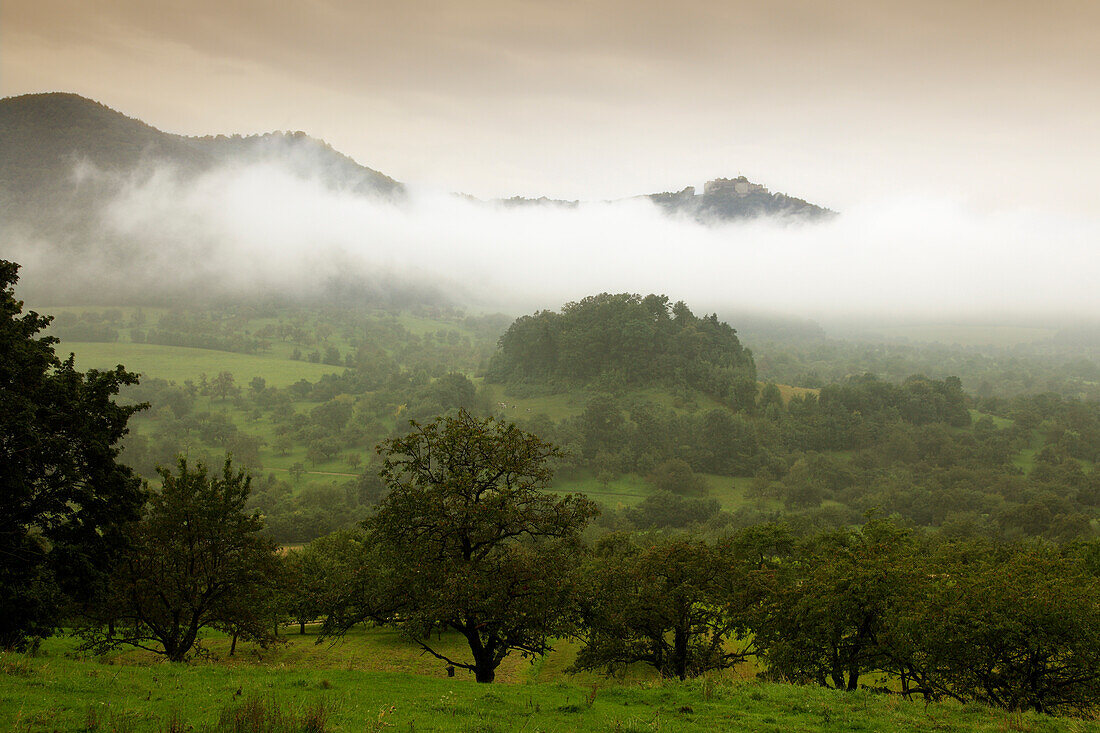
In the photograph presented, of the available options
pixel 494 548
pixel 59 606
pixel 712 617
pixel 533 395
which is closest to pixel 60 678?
pixel 59 606

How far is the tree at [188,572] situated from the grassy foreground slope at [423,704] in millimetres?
4892

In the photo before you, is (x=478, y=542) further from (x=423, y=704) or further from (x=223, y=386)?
(x=223, y=386)

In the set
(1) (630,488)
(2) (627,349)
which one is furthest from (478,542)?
(2) (627,349)

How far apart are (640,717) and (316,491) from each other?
75248 millimetres

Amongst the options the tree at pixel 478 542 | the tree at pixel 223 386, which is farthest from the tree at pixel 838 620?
the tree at pixel 223 386

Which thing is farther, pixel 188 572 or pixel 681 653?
pixel 681 653

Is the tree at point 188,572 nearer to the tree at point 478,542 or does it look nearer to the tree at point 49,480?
the tree at point 49,480

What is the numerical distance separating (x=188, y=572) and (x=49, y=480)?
19.4ft

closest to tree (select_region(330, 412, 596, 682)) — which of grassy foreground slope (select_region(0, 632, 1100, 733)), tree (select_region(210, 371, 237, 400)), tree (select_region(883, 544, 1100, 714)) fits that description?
grassy foreground slope (select_region(0, 632, 1100, 733))

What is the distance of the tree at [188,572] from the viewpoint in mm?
19500

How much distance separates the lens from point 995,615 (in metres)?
16.6

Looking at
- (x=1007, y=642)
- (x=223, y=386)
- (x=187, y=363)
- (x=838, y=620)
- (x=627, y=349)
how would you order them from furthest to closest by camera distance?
(x=187, y=363) → (x=223, y=386) → (x=627, y=349) → (x=838, y=620) → (x=1007, y=642)

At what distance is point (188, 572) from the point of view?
67.3ft

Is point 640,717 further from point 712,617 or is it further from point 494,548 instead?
point 712,617
